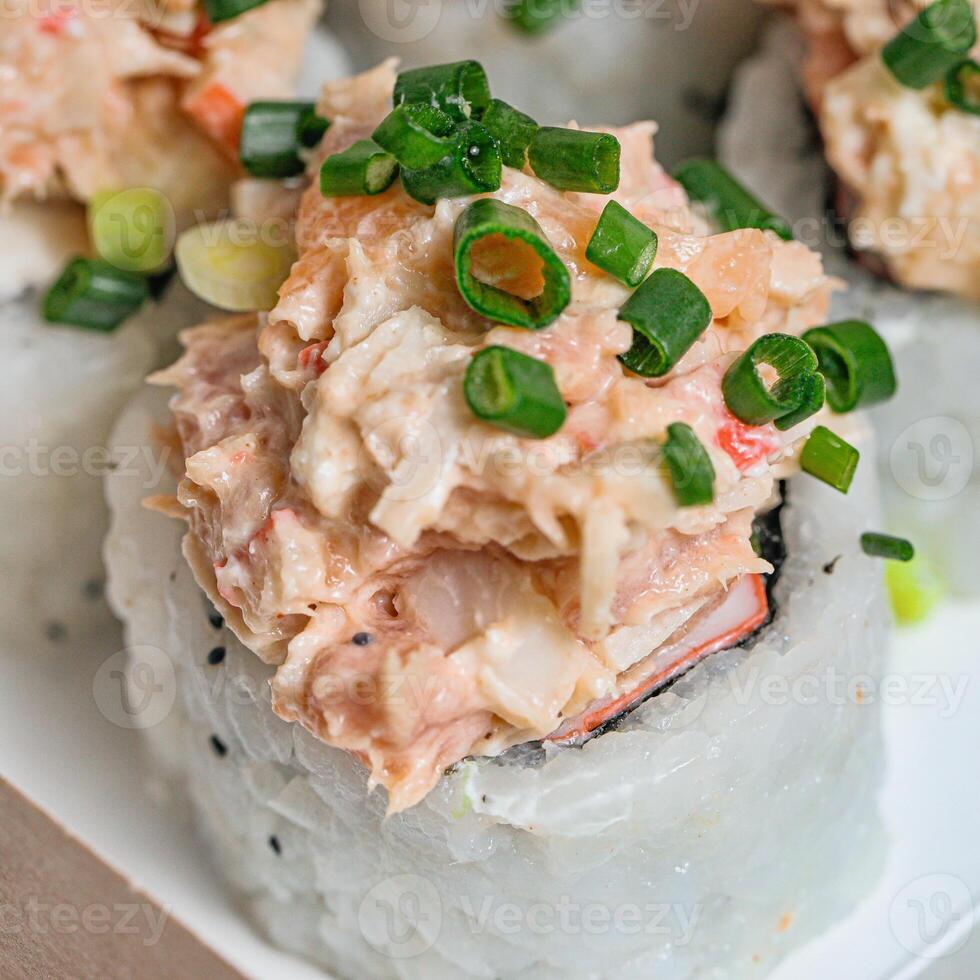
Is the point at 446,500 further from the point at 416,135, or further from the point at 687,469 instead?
the point at 416,135

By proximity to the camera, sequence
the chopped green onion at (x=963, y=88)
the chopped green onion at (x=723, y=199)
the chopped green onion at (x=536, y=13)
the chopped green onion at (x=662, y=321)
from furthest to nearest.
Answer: the chopped green onion at (x=536, y=13), the chopped green onion at (x=963, y=88), the chopped green onion at (x=723, y=199), the chopped green onion at (x=662, y=321)

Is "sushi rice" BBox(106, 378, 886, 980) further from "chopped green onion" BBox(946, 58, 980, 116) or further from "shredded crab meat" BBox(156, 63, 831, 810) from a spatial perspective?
"chopped green onion" BBox(946, 58, 980, 116)

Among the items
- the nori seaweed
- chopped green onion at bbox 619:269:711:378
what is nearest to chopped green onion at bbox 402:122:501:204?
chopped green onion at bbox 619:269:711:378

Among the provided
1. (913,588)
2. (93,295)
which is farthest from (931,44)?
(93,295)

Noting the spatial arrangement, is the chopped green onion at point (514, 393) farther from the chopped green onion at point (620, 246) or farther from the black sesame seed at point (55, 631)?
the black sesame seed at point (55, 631)

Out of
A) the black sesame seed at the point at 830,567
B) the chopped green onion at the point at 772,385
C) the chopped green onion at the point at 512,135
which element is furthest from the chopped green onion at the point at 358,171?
the black sesame seed at the point at 830,567
